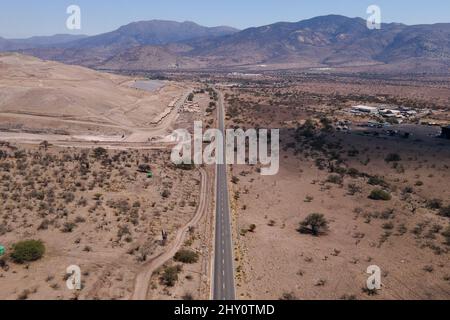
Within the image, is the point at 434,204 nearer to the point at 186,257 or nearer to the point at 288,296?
the point at 288,296

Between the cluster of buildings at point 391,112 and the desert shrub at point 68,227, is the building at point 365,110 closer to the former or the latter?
the cluster of buildings at point 391,112

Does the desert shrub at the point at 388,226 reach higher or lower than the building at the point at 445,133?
lower

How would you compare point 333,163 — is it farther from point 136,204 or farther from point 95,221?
point 95,221

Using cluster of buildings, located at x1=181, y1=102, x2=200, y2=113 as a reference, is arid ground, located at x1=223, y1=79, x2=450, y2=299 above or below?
below

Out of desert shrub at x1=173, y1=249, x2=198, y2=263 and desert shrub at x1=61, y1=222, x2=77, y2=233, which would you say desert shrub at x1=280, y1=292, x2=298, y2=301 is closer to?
desert shrub at x1=173, y1=249, x2=198, y2=263

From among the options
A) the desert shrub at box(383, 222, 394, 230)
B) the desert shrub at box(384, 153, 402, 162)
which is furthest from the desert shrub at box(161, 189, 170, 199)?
the desert shrub at box(384, 153, 402, 162)

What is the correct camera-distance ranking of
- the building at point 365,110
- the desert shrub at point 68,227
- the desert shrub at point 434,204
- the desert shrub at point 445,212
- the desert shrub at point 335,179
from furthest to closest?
the building at point 365,110 → the desert shrub at point 335,179 → the desert shrub at point 434,204 → the desert shrub at point 445,212 → the desert shrub at point 68,227

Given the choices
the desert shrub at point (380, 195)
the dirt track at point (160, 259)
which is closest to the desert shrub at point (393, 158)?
the desert shrub at point (380, 195)
